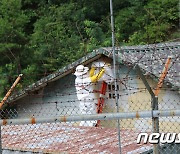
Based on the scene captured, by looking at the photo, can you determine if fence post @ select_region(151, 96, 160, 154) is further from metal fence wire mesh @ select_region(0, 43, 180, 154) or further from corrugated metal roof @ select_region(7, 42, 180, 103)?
corrugated metal roof @ select_region(7, 42, 180, 103)

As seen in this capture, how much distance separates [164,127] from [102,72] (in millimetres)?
1480

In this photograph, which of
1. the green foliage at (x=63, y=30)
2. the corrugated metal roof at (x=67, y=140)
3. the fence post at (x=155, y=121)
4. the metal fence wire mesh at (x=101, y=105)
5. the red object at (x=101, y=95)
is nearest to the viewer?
the fence post at (x=155, y=121)

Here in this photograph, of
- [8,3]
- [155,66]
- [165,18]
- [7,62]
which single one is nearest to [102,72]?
[155,66]

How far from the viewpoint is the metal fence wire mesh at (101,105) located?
19.3 ft

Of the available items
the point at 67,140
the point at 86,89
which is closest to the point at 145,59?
the point at 86,89

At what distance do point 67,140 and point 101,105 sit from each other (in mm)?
1991

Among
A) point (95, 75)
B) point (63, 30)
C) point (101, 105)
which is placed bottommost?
point (101, 105)

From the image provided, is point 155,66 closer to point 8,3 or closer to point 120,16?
point 8,3

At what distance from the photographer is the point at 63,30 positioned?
15703 mm

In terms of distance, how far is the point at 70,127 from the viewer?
7281mm

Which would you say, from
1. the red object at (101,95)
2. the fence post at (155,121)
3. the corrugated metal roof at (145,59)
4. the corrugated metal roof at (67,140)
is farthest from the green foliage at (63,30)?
the fence post at (155,121)

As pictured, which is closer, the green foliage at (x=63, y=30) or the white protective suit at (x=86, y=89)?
the white protective suit at (x=86, y=89)

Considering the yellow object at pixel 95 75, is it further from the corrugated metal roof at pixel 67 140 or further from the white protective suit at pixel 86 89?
the corrugated metal roof at pixel 67 140

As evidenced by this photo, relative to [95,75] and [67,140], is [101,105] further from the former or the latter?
[67,140]
